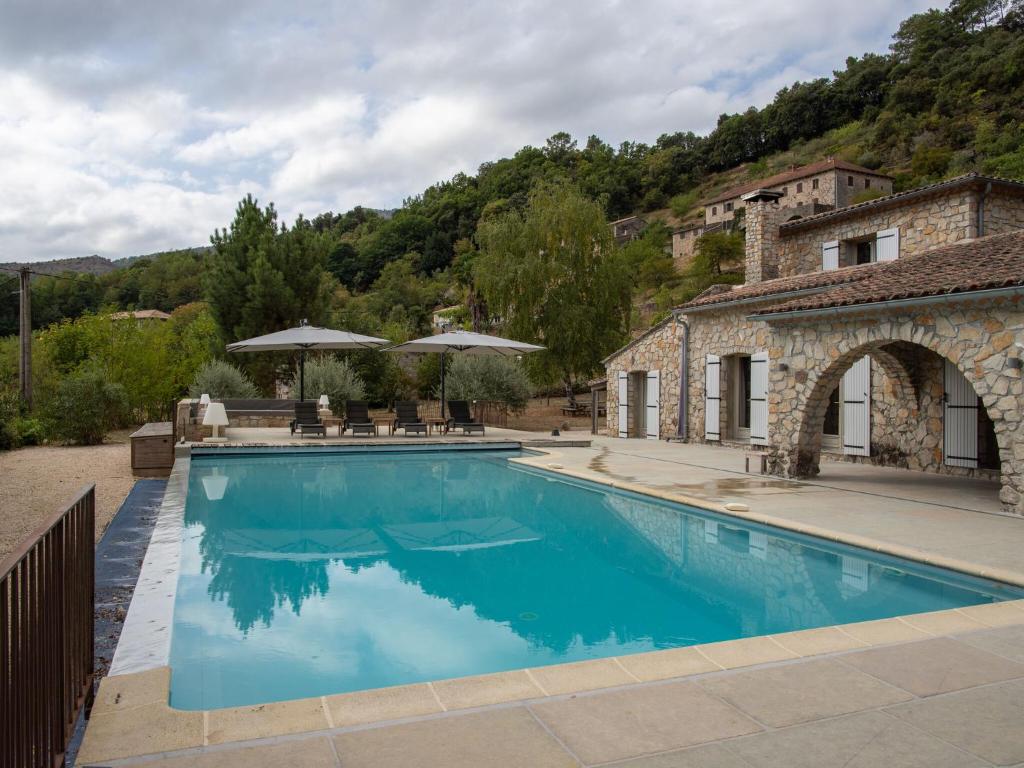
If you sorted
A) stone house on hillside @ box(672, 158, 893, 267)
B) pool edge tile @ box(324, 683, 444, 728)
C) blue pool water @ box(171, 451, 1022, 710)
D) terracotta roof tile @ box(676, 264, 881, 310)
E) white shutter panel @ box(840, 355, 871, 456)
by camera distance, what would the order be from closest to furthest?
1. pool edge tile @ box(324, 683, 444, 728)
2. blue pool water @ box(171, 451, 1022, 710)
3. white shutter panel @ box(840, 355, 871, 456)
4. terracotta roof tile @ box(676, 264, 881, 310)
5. stone house on hillside @ box(672, 158, 893, 267)

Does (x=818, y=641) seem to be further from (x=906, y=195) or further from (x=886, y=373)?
(x=906, y=195)

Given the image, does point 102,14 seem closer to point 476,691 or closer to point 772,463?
point 476,691

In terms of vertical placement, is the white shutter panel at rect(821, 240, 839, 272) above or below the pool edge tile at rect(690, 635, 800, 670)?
above

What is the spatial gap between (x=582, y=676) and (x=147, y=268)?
7112cm

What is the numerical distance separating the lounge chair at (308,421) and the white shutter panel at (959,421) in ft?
36.0

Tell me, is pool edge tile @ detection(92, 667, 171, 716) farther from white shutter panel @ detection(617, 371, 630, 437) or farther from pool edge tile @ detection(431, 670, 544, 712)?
white shutter panel @ detection(617, 371, 630, 437)

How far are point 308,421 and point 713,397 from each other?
27.5ft

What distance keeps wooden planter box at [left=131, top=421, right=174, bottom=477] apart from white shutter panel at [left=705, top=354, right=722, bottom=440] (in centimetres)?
996

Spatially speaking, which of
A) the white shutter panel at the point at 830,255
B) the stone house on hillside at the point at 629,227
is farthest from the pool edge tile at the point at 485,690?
the stone house on hillside at the point at 629,227

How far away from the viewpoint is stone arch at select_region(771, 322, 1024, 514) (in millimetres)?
7148

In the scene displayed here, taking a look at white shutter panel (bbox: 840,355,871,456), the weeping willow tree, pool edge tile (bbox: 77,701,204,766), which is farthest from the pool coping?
the weeping willow tree

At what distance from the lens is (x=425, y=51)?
12656 millimetres

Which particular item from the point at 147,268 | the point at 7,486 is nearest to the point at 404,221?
the point at 147,268

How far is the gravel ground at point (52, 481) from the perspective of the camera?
6.90 metres
